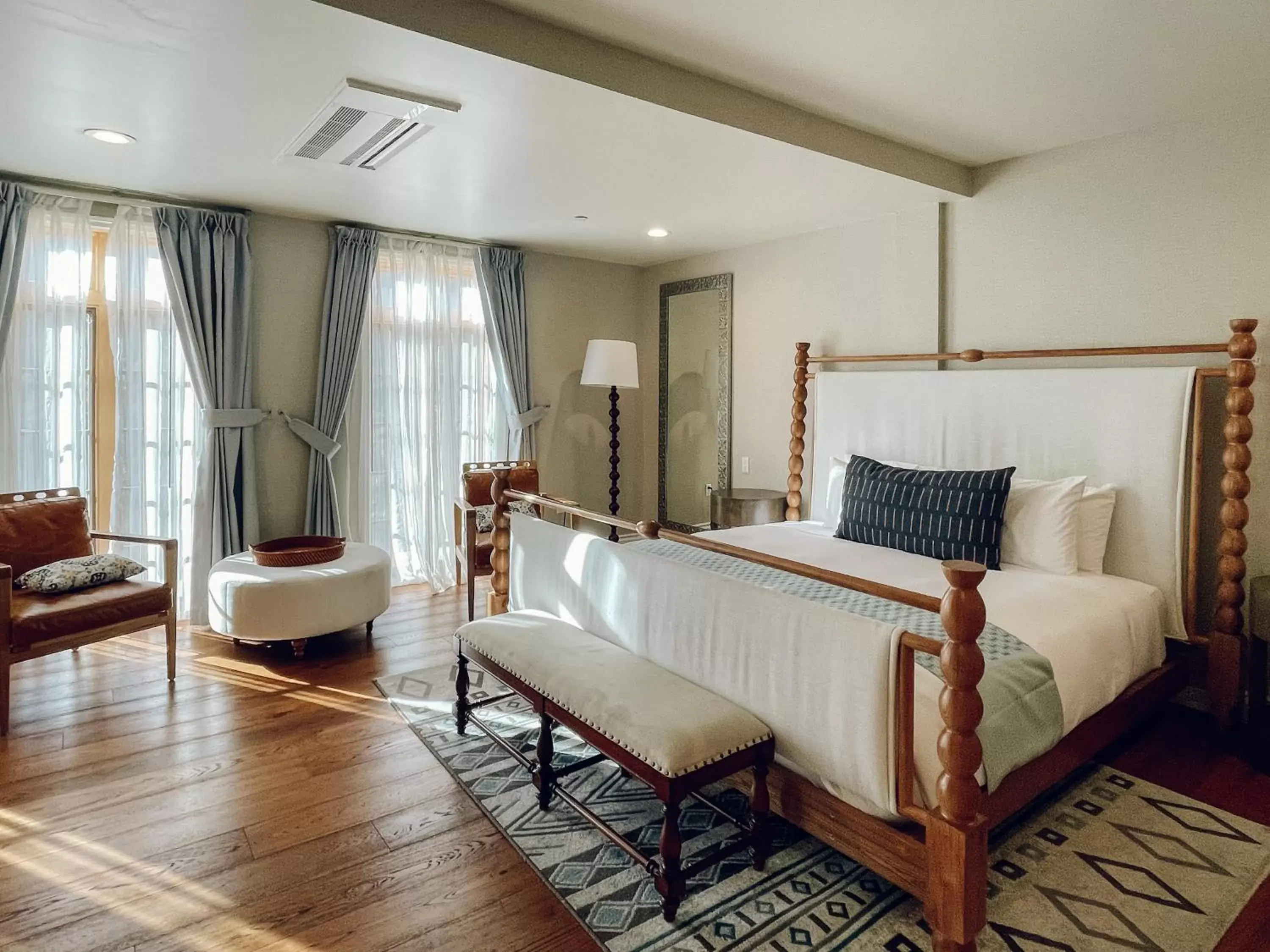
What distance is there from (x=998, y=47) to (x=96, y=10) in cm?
265

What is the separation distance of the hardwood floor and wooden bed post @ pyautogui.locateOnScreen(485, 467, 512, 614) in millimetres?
648

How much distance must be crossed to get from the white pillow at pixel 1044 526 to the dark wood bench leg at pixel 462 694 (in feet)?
7.26

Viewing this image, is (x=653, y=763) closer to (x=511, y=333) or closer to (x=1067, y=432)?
(x=1067, y=432)

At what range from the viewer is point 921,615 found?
93.0 inches

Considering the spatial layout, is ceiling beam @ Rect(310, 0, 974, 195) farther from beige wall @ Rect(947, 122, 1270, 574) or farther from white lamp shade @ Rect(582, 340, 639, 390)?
white lamp shade @ Rect(582, 340, 639, 390)

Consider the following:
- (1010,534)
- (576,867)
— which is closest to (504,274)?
(1010,534)

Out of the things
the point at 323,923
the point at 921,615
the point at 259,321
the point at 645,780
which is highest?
the point at 259,321

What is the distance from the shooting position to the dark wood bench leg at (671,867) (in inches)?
72.6

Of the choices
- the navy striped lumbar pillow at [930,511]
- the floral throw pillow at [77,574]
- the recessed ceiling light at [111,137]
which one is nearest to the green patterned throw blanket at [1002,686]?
the navy striped lumbar pillow at [930,511]

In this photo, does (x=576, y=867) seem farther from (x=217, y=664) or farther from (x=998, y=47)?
(x=998, y=47)

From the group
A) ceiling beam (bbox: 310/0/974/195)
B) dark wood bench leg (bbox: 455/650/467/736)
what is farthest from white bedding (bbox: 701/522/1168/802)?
ceiling beam (bbox: 310/0/974/195)

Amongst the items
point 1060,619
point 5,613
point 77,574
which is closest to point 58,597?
point 77,574

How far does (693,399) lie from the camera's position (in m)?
5.48

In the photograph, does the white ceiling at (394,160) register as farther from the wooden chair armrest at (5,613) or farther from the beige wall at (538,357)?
the wooden chair armrest at (5,613)
